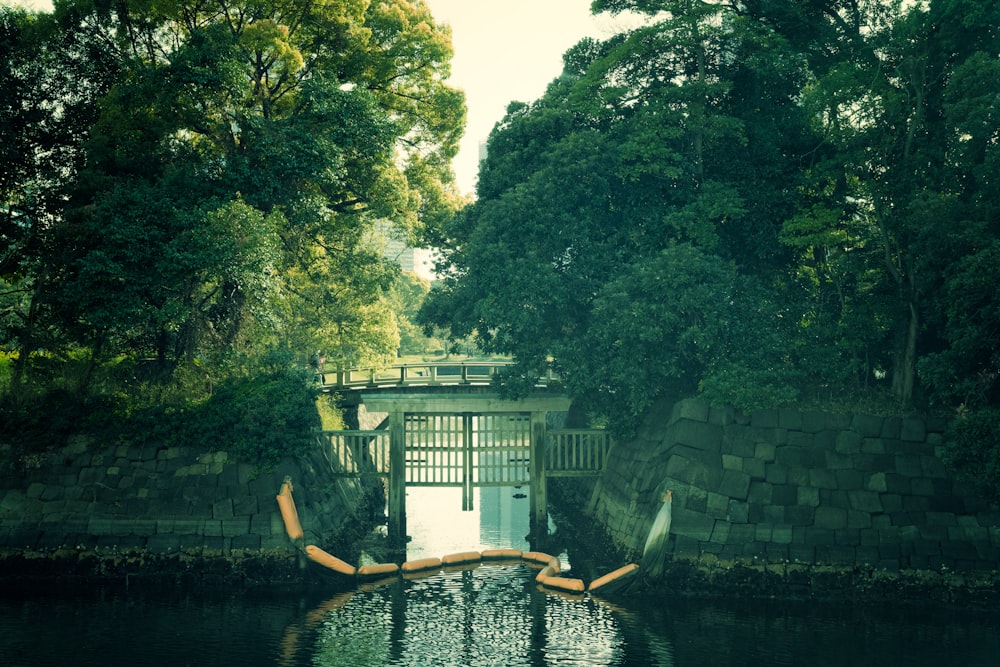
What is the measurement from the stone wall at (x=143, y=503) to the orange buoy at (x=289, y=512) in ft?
0.84

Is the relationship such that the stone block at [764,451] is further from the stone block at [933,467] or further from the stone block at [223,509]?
the stone block at [223,509]

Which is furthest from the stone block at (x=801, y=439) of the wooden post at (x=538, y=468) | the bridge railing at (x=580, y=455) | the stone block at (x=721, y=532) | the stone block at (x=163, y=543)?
the stone block at (x=163, y=543)

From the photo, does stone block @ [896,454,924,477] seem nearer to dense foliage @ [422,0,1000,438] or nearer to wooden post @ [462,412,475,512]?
dense foliage @ [422,0,1000,438]

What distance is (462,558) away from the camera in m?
26.7

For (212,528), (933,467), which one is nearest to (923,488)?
(933,467)

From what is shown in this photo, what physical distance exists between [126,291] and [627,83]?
54.2 ft

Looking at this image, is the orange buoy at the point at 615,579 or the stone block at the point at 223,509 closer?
the orange buoy at the point at 615,579

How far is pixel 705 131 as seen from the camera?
26.9 metres

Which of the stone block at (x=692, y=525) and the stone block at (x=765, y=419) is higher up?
the stone block at (x=765, y=419)

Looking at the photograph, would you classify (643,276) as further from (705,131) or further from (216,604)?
(216,604)

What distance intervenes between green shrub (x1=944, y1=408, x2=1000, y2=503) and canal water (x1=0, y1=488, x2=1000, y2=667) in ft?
10.4

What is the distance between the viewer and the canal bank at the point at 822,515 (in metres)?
22.9

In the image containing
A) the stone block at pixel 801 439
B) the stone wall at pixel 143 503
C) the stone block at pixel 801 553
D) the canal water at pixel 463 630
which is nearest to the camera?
the canal water at pixel 463 630

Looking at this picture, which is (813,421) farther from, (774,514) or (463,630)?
(463,630)
